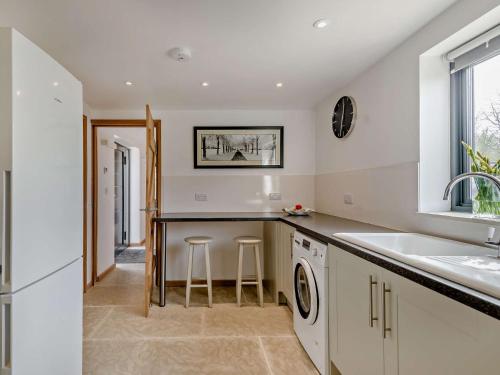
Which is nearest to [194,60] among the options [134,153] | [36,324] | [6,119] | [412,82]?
[6,119]

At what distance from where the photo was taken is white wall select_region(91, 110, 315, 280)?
341 centimetres

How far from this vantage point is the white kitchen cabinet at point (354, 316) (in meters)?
1.21

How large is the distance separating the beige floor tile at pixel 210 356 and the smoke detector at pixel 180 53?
7.02 feet

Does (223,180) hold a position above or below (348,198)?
above

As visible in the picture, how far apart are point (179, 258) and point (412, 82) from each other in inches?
118

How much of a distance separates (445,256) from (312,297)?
79 cm

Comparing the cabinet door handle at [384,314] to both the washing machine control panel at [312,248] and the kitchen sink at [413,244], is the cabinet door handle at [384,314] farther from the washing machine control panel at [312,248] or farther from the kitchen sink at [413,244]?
the washing machine control panel at [312,248]

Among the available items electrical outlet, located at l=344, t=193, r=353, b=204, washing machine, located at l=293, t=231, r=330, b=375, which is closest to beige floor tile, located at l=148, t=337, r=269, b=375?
washing machine, located at l=293, t=231, r=330, b=375

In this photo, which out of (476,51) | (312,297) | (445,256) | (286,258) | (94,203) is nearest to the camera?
(445,256)

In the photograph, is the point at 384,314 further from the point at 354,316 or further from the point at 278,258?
the point at 278,258

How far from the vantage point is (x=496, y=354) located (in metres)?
0.68

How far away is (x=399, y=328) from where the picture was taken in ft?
3.50

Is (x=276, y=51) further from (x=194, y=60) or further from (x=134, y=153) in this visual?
(x=134, y=153)

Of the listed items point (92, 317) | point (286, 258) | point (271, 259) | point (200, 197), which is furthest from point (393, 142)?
point (92, 317)
